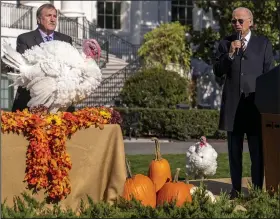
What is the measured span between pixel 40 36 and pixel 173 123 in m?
13.0

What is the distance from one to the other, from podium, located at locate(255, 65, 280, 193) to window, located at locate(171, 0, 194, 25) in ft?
78.5

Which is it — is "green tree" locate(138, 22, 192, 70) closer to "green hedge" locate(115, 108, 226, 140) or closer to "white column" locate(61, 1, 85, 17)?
"white column" locate(61, 1, 85, 17)

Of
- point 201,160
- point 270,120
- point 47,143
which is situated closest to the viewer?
point 47,143

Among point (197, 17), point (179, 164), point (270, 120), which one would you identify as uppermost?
point (197, 17)

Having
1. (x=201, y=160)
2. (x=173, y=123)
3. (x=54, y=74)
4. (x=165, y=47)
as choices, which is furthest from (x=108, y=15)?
(x=54, y=74)

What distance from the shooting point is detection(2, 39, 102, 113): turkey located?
6.22m

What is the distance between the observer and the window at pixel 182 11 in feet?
101

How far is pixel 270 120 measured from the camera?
710cm

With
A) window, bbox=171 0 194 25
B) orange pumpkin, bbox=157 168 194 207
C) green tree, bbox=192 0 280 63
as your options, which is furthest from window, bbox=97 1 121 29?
orange pumpkin, bbox=157 168 194 207

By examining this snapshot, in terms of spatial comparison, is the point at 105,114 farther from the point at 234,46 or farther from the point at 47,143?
the point at 234,46

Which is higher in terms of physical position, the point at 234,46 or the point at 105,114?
the point at 234,46

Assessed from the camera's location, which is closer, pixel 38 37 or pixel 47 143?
pixel 47 143

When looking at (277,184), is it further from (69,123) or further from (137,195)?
(69,123)

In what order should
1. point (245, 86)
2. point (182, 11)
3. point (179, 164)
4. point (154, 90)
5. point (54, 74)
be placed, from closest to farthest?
point (54, 74), point (245, 86), point (179, 164), point (154, 90), point (182, 11)
